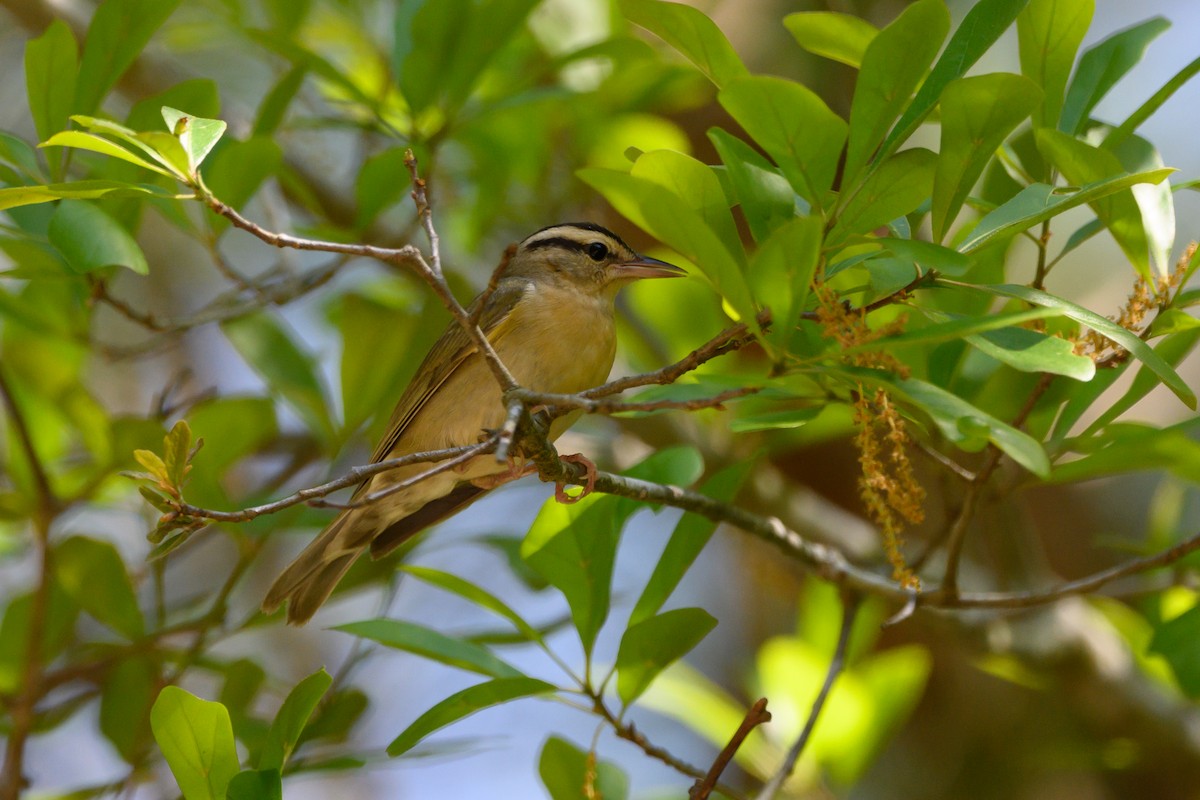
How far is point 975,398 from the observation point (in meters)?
2.74

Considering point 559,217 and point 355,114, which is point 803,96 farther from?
point 559,217

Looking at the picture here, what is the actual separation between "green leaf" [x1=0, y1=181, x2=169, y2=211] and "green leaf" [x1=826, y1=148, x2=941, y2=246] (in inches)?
50.6

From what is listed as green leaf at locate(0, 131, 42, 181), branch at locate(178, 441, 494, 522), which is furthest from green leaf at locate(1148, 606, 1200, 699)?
green leaf at locate(0, 131, 42, 181)

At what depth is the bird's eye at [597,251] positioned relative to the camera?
159 inches

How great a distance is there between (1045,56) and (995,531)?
1.90m

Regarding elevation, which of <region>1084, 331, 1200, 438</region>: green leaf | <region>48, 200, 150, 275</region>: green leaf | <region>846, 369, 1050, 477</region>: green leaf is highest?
<region>846, 369, 1050, 477</region>: green leaf

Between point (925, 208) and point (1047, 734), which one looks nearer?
point (925, 208)

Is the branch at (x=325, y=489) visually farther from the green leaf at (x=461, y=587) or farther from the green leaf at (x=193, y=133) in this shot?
the green leaf at (x=193, y=133)

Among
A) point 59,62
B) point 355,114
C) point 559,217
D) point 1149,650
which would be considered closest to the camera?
point 59,62

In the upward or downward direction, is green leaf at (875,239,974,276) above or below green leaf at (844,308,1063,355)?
above

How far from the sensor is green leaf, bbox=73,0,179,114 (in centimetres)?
259

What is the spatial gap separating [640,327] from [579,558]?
2156 mm

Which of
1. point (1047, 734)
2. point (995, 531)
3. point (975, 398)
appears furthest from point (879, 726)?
point (1047, 734)

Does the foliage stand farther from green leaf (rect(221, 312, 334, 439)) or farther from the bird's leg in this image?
the bird's leg
